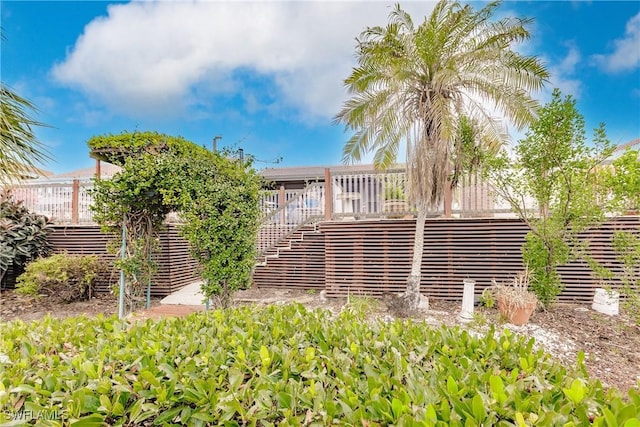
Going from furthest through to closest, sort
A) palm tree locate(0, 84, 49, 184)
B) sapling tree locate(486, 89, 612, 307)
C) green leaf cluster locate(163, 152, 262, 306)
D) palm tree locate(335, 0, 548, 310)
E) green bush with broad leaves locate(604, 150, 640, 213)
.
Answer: palm tree locate(335, 0, 548, 310) < green leaf cluster locate(163, 152, 262, 306) < sapling tree locate(486, 89, 612, 307) < green bush with broad leaves locate(604, 150, 640, 213) < palm tree locate(0, 84, 49, 184)

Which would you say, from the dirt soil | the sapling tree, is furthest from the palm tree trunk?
the sapling tree

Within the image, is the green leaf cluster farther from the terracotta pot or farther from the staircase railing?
the terracotta pot

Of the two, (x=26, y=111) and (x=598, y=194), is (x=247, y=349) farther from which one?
(x=598, y=194)

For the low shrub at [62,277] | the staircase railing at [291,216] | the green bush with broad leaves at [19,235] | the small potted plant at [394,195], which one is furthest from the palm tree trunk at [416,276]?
the green bush with broad leaves at [19,235]

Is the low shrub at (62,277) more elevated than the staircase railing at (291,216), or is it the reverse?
the staircase railing at (291,216)

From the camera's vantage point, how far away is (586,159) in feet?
15.2

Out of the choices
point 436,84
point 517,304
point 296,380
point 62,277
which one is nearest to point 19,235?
point 62,277

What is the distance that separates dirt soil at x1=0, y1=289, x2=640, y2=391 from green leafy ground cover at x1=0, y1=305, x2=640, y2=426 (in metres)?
1.16

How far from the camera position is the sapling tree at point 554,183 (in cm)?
461

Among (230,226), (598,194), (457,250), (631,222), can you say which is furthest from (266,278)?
(631,222)

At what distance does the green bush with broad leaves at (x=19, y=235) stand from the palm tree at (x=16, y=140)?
16.1 ft

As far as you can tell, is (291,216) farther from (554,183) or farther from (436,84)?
(554,183)

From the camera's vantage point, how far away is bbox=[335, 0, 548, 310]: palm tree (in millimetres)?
5207

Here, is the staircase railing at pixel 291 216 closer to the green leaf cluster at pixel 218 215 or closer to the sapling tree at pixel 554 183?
the green leaf cluster at pixel 218 215
